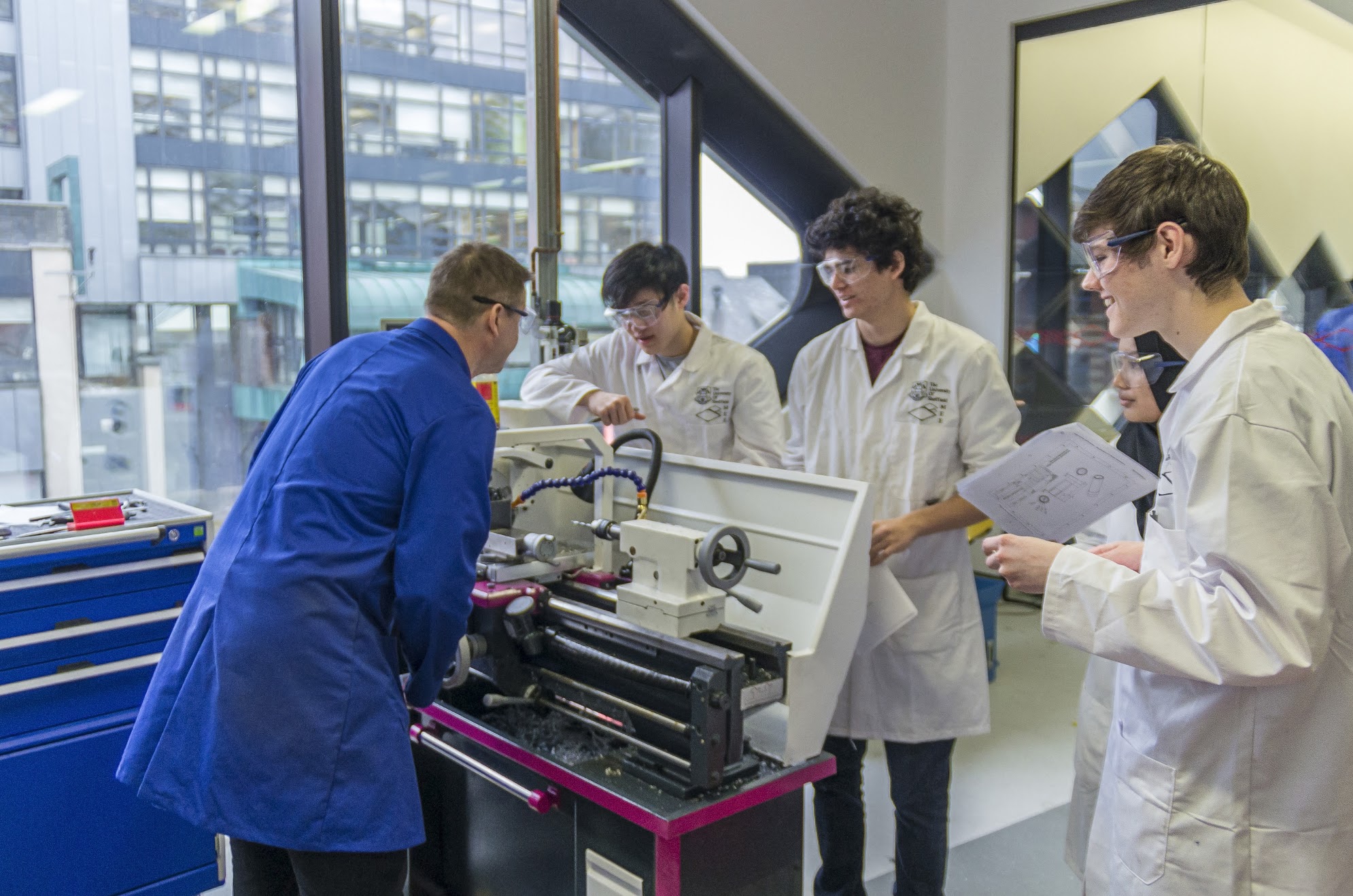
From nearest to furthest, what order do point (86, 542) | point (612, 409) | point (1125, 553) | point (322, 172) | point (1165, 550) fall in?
point (1165, 550) → point (1125, 553) → point (86, 542) → point (612, 409) → point (322, 172)

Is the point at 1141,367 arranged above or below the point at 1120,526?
above

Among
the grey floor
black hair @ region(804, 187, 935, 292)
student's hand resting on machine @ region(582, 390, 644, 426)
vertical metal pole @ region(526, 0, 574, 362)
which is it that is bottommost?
the grey floor

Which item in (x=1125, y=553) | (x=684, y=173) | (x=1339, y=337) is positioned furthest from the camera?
(x=684, y=173)

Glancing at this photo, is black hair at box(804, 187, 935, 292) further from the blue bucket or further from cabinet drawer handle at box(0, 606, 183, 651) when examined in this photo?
the blue bucket

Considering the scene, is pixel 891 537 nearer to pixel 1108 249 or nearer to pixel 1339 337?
pixel 1108 249

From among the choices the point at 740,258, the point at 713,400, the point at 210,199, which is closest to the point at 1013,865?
the point at 713,400

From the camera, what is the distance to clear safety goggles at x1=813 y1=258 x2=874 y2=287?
1.94 meters

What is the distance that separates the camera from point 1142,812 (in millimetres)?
1199

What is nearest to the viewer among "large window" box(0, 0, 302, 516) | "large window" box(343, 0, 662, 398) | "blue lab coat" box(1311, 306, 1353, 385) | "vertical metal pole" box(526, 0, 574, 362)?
"large window" box(0, 0, 302, 516)

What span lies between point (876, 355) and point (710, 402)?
435mm

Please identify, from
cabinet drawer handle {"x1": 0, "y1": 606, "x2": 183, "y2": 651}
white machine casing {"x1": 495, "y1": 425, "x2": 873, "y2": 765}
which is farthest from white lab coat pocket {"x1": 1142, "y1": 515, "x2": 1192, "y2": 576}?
cabinet drawer handle {"x1": 0, "y1": 606, "x2": 183, "y2": 651}

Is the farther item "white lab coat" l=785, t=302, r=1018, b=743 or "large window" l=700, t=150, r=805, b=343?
"large window" l=700, t=150, r=805, b=343

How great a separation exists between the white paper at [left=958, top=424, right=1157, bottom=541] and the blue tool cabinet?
1.62 metres

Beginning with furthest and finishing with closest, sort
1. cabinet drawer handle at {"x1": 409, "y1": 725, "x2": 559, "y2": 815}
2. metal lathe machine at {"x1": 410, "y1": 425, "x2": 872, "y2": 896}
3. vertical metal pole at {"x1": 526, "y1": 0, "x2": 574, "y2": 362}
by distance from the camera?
vertical metal pole at {"x1": 526, "y1": 0, "x2": 574, "y2": 362}
cabinet drawer handle at {"x1": 409, "y1": 725, "x2": 559, "y2": 815}
metal lathe machine at {"x1": 410, "y1": 425, "x2": 872, "y2": 896}
